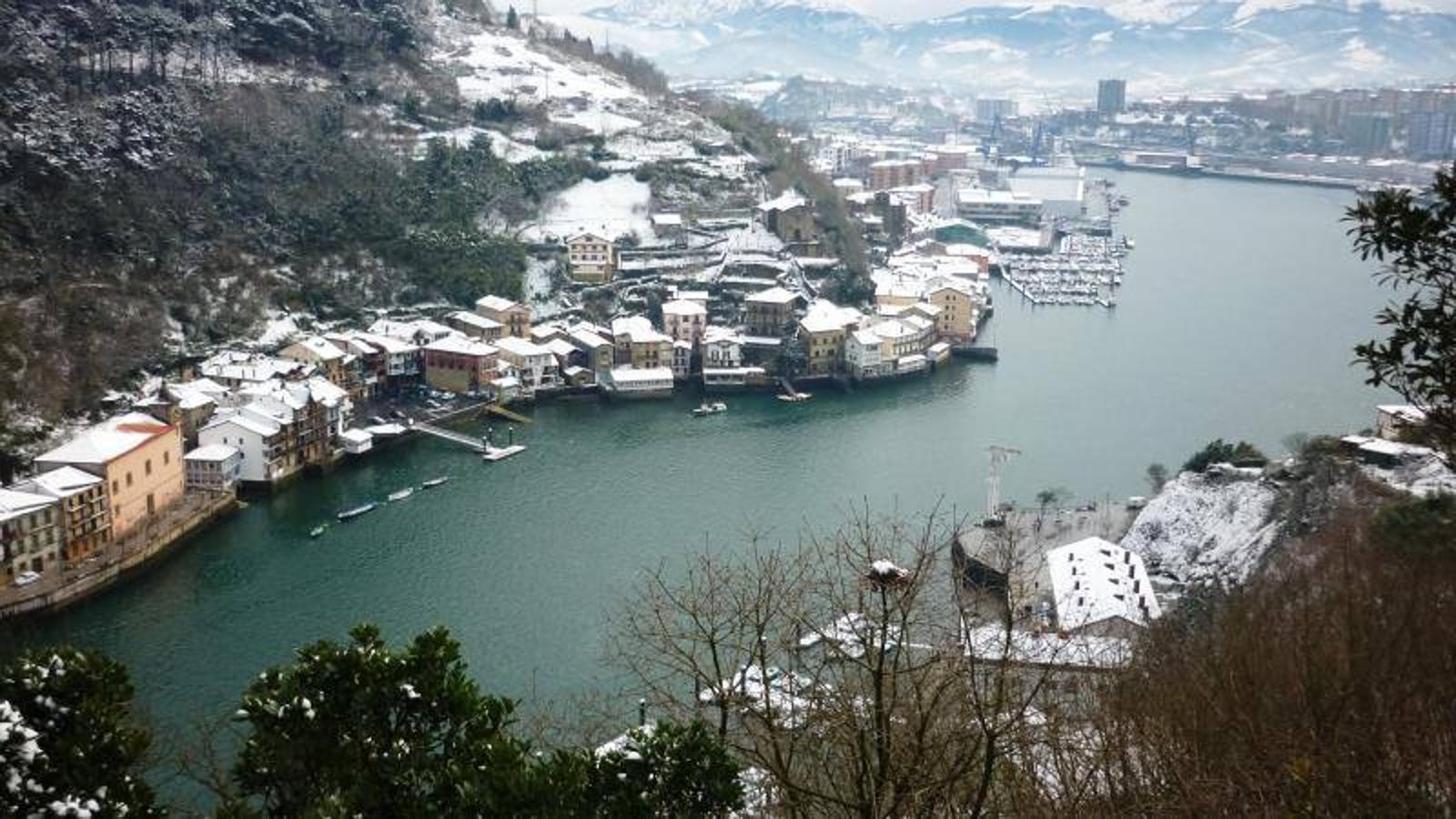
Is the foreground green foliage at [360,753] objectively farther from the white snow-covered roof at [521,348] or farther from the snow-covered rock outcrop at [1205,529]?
the white snow-covered roof at [521,348]

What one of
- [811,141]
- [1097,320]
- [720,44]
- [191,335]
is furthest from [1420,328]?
[720,44]

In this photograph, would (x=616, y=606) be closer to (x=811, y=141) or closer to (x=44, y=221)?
(x=44, y=221)

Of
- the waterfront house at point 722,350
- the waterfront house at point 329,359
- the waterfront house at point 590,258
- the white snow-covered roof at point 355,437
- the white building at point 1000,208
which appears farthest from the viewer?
the white building at point 1000,208

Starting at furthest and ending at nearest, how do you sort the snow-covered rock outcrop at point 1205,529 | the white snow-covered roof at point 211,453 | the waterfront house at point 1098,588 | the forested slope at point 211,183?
the forested slope at point 211,183 < the white snow-covered roof at point 211,453 < the snow-covered rock outcrop at point 1205,529 < the waterfront house at point 1098,588

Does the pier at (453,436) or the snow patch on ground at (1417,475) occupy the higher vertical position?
the snow patch on ground at (1417,475)

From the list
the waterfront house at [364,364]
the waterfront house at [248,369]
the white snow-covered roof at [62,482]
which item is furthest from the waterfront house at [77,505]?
the waterfront house at [364,364]
